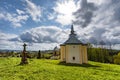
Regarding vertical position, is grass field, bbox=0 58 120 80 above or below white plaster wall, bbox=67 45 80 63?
below

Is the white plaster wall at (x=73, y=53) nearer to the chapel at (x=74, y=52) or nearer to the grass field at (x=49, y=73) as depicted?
the chapel at (x=74, y=52)

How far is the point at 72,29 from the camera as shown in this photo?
4809cm

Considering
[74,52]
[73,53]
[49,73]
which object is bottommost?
[49,73]

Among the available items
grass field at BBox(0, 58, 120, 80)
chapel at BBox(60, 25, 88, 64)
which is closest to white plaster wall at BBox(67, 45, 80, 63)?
chapel at BBox(60, 25, 88, 64)

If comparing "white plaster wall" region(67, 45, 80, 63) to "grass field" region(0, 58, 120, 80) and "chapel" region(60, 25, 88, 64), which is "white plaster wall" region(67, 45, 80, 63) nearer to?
"chapel" region(60, 25, 88, 64)

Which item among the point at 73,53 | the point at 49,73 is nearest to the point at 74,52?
the point at 73,53

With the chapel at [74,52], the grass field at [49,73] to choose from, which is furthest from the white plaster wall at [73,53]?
the grass field at [49,73]

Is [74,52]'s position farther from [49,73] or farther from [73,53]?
[49,73]

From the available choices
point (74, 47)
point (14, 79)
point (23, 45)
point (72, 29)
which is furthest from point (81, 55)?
point (14, 79)

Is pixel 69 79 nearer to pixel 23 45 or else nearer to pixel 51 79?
pixel 51 79

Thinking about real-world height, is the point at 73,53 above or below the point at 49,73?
above

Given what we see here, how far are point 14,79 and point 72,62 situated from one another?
25.2 meters

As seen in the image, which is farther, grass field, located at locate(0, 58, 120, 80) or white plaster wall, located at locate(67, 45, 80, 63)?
white plaster wall, located at locate(67, 45, 80, 63)

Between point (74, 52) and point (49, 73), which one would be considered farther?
point (74, 52)
